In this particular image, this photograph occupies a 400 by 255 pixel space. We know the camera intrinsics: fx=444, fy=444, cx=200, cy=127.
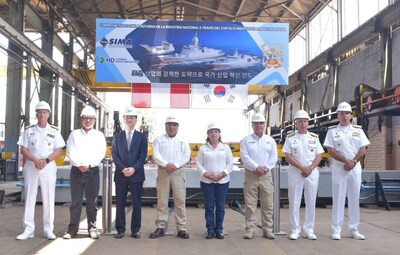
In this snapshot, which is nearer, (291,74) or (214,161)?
(214,161)

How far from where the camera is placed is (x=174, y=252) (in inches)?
210

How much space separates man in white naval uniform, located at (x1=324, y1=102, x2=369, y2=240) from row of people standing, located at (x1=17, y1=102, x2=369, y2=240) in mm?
13

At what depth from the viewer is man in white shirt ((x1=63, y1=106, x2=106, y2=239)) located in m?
6.07

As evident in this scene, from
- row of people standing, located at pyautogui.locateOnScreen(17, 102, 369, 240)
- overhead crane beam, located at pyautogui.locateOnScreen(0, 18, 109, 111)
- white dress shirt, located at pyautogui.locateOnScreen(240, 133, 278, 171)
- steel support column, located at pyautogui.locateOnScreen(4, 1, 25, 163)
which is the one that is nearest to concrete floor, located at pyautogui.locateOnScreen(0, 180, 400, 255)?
row of people standing, located at pyautogui.locateOnScreen(17, 102, 369, 240)

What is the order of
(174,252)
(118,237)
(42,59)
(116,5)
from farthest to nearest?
(116,5) < (42,59) < (118,237) < (174,252)

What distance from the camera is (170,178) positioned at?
623cm

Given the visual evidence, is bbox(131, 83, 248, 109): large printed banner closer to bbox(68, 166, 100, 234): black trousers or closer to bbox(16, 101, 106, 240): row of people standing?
bbox(16, 101, 106, 240): row of people standing

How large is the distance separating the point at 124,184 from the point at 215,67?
17.6 feet

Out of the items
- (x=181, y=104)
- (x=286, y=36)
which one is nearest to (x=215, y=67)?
(x=181, y=104)

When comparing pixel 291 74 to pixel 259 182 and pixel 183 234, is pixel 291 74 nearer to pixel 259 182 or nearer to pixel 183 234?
pixel 259 182

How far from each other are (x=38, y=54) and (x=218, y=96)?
9391 mm

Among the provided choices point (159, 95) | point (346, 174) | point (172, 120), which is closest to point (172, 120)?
point (172, 120)

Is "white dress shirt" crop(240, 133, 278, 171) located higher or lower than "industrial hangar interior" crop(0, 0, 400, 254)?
lower

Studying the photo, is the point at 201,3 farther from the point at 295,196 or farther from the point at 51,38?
the point at 295,196
